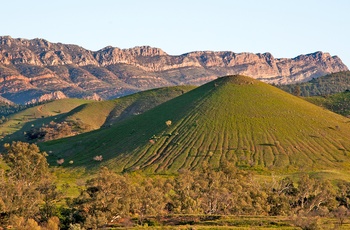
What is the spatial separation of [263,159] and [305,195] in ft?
192

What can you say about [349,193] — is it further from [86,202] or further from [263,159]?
[263,159]

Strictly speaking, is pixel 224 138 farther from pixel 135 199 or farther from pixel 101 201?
pixel 101 201

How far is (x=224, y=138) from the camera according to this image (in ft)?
490

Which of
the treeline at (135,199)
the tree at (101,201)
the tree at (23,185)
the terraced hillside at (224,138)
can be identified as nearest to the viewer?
the tree at (101,201)

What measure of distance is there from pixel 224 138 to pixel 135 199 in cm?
8750

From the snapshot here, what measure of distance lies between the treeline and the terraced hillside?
158ft

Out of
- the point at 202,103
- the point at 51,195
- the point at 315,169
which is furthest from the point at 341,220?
the point at 202,103

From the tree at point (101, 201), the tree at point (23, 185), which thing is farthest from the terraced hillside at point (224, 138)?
the tree at point (101, 201)

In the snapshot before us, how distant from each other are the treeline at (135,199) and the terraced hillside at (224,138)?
4811 cm

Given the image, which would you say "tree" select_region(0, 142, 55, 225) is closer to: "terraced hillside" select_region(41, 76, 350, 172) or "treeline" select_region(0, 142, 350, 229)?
"treeline" select_region(0, 142, 350, 229)

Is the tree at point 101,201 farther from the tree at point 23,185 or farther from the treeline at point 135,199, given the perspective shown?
the tree at point 23,185

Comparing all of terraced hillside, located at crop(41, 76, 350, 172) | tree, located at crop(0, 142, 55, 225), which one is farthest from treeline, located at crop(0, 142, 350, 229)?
terraced hillside, located at crop(41, 76, 350, 172)

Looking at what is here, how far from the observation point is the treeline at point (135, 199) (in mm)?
61031

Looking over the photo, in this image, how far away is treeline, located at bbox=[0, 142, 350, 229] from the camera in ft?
200
